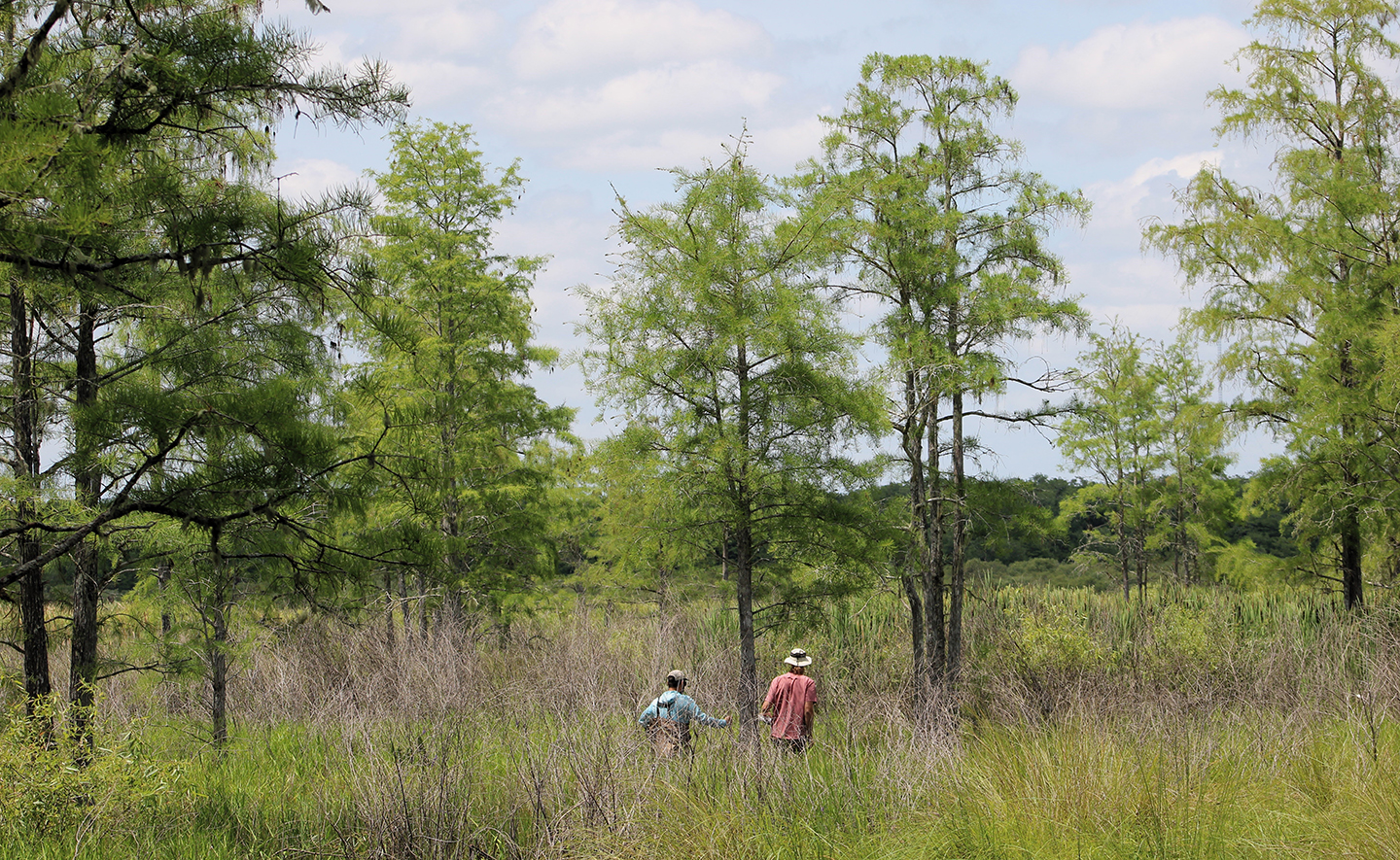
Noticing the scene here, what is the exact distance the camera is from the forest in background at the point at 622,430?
5.99 meters

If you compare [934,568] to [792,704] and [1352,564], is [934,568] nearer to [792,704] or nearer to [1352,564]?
[792,704]

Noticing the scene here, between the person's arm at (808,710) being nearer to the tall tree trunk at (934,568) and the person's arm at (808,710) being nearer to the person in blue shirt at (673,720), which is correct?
the person in blue shirt at (673,720)

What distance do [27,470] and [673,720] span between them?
18.1ft

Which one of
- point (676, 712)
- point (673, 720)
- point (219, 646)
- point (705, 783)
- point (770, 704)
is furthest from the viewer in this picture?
point (219, 646)

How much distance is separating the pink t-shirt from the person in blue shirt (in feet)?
3.10

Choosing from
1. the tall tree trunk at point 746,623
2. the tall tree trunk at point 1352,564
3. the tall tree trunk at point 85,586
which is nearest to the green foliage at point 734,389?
the tall tree trunk at point 746,623

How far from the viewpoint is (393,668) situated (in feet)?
39.5

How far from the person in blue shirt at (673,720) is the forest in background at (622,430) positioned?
65 centimetres

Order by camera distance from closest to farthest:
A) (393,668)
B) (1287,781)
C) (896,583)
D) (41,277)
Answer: (41,277), (1287,781), (393,668), (896,583)

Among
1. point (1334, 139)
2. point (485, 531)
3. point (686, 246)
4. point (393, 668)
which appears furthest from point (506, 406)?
point (1334, 139)

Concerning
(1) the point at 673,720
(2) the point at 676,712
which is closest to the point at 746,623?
(2) the point at 676,712

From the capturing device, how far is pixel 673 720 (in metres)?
8.08

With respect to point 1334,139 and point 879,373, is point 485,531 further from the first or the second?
point 1334,139

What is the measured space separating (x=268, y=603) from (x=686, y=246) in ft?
19.5
